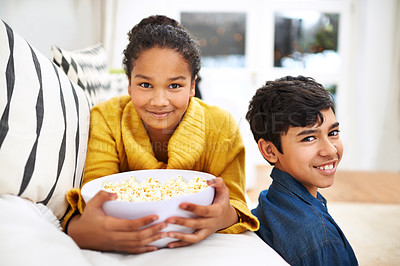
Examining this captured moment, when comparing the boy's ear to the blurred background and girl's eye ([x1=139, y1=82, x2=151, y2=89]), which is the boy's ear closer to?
girl's eye ([x1=139, y1=82, x2=151, y2=89])

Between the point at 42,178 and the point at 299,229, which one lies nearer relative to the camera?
the point at 42,178

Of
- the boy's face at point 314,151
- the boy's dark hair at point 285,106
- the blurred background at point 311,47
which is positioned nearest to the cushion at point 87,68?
the boy's dark hair at point 285,106

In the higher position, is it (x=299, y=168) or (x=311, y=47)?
(x=311, y=47)

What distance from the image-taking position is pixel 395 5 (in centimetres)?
361

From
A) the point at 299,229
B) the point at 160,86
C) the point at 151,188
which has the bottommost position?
the point at 299,229

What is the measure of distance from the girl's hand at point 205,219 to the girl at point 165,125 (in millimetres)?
82

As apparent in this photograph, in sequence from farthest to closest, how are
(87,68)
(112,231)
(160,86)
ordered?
(87,68)
(160,86)
(112,231)

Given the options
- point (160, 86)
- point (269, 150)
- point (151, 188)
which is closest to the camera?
point (151, 188)

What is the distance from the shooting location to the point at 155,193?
2.78 ft

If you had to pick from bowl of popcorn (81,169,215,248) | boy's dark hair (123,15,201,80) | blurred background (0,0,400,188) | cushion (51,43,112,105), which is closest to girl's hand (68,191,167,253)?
bowl of popcorn (81,169,215,248)

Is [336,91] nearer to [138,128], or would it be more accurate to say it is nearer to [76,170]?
[138,128]

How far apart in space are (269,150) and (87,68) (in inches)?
31.8

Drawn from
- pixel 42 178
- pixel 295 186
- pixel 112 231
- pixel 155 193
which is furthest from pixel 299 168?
pixel 42 178

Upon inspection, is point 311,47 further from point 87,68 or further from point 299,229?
point 299,229
